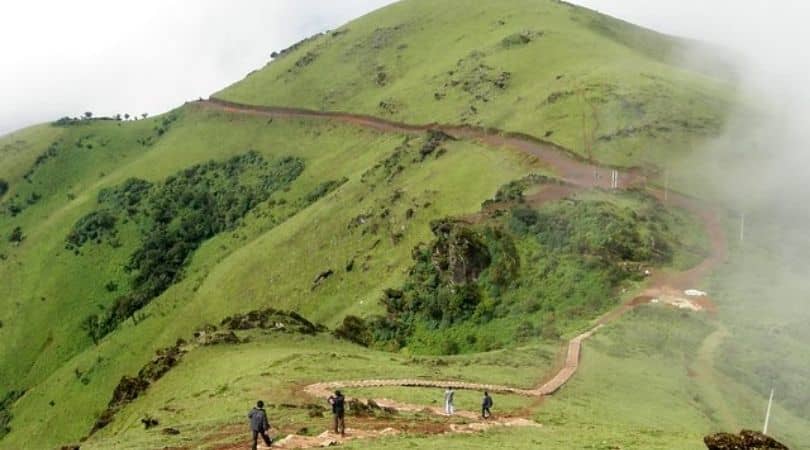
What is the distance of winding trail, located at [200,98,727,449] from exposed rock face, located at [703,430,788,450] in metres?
11.4

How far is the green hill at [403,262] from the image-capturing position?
52.1m

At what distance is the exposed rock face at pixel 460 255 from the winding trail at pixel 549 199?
10.1 meters

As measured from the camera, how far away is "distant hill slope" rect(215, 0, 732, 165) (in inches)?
4311

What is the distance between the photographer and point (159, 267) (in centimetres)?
15212

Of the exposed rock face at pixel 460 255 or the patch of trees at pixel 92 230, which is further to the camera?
the patch of trees at pixel 92 230

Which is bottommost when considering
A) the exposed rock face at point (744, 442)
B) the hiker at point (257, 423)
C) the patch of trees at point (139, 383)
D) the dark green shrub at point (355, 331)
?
the patch of trees at point (139, 383)

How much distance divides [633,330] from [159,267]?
107865 millimetres

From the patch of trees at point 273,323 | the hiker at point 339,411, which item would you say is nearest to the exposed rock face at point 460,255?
the patch of trees at point 273,323

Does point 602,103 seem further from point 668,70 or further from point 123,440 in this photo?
point 123,440

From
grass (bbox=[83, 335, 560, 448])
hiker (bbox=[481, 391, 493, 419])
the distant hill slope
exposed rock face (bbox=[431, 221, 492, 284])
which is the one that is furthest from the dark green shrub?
the distant hill slope

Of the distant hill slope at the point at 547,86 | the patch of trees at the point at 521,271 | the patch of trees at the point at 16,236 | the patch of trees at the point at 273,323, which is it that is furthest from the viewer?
the patch of trees at the point at 16,236

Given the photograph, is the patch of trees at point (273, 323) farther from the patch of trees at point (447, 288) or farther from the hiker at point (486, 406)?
the hiker at point (486, 406)

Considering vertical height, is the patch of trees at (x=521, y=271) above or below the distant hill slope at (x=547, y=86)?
below

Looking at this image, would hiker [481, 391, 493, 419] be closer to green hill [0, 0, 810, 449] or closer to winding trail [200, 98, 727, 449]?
winding trail [200, 98, 727, 449]
